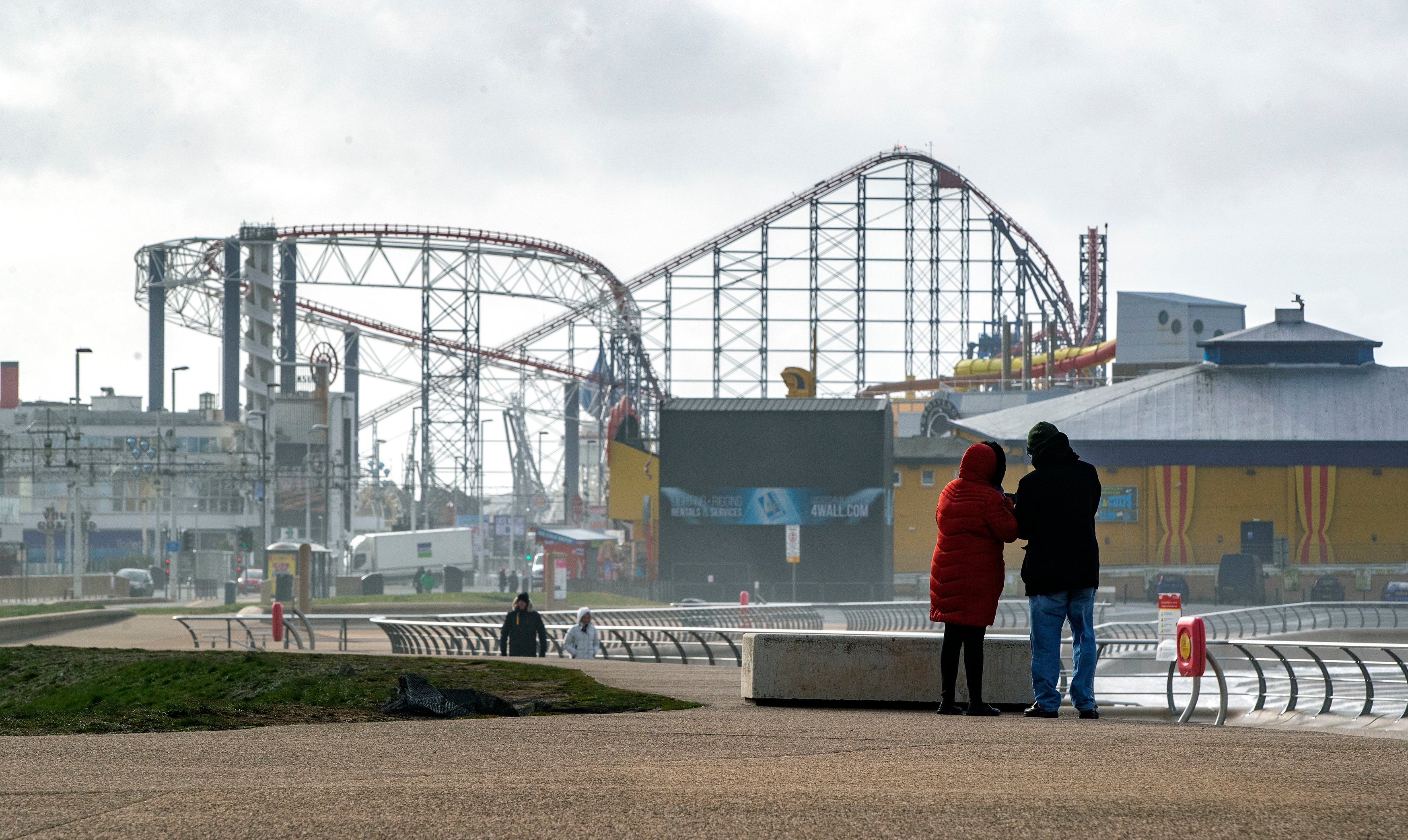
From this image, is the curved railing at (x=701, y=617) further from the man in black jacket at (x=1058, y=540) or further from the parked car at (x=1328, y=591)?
the parked car at (x=1328, y=591)

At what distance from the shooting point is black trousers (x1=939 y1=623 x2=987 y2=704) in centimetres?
895

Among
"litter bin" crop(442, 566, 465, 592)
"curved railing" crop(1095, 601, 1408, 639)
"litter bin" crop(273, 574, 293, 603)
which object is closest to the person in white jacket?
"curved railing" crop(1095, 601, 1408, 639)

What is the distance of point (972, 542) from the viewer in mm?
8836

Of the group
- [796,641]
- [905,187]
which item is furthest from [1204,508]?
[796,641]

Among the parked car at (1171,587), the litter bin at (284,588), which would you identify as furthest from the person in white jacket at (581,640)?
the parked car at (1171,587)

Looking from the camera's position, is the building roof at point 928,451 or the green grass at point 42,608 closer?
the green grass at point 42,608

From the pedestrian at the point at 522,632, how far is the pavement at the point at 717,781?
961cm

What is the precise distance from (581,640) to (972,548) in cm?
962

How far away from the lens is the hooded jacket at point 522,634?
18.4m

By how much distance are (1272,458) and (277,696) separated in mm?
50783

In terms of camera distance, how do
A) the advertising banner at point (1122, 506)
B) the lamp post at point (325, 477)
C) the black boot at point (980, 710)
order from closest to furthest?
the black boot at point (980, 710) < the advertising banner at point (1122, 506) < the lamp post at point (325, 477)

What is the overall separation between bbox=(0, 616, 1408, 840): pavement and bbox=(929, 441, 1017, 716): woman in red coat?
0.56 metres

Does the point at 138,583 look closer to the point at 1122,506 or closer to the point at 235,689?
the point at 1122,506

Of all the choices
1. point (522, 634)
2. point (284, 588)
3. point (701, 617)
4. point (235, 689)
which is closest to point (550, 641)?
point (701, 617)
